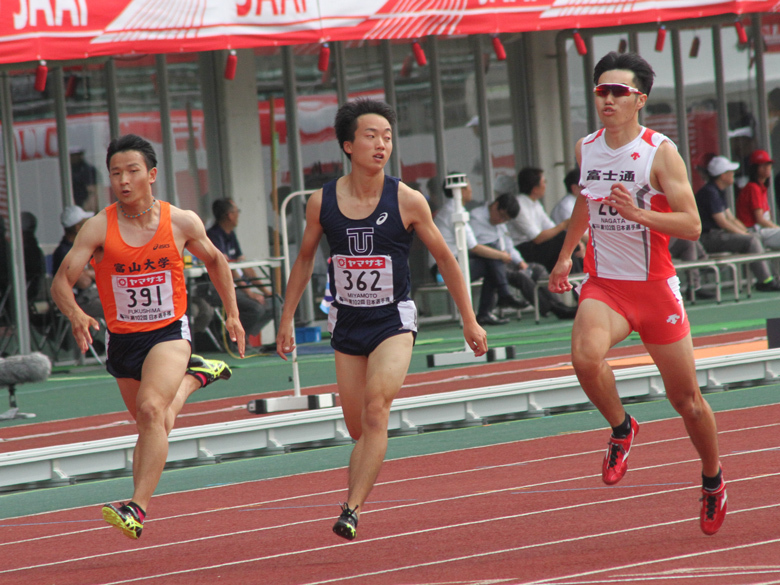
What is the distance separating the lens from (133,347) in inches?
254

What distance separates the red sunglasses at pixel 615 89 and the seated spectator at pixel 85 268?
30.2 feet

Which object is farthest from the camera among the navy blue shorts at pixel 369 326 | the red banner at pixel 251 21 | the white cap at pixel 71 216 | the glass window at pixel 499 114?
the glass window at pixel 499 114

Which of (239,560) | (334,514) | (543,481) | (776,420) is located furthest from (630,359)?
(239,560)

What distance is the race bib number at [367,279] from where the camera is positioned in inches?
237

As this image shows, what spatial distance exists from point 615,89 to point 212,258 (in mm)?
2261

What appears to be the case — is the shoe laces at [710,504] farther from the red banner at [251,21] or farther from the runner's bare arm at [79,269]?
the red banner at [251,21]

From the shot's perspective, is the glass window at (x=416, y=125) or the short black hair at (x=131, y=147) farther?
the glass window at (x=416, y=125)

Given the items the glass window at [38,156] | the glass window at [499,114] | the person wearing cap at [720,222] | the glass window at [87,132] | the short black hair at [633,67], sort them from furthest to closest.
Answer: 1. the glass window at [499,114]
2. the person wearing cap at [720,222]
3. the glass window at [87,132]
4. the glass window at [38,156]
5. the short black hair at [633,67]

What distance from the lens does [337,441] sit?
30.5ft

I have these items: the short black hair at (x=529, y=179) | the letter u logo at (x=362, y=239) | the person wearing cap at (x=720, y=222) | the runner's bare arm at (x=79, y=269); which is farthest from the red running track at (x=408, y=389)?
the person wearing cap at (x=720, y=222)

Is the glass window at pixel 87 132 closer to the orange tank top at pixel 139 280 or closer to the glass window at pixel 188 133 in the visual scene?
the glass window at pixel 188 133

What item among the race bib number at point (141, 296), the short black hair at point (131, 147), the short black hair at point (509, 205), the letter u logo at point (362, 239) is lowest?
the race bib number at point (141, 296)

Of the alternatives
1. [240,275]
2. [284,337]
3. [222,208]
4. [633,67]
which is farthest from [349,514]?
[222,208]

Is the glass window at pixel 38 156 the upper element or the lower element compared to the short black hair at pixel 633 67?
upper
